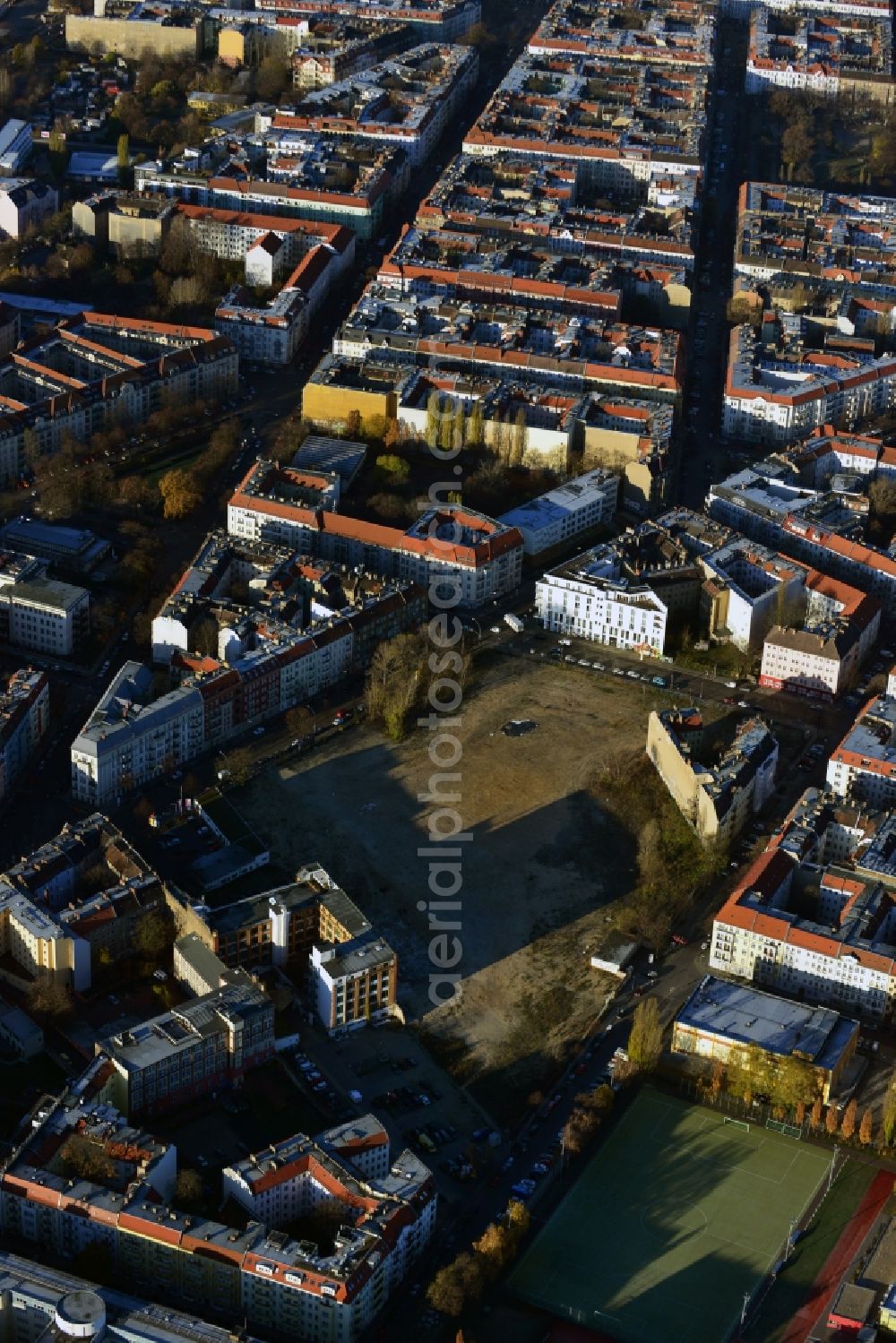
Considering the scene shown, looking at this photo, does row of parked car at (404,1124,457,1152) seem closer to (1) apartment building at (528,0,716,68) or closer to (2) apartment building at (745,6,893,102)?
(1) apartment building at (528,0,716,68)

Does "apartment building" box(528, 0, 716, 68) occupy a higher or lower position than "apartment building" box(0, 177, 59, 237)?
higher

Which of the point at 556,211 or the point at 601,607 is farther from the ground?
the point at 556,211

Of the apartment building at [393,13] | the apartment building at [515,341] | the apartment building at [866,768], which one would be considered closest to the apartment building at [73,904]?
the apartment building at [866,768]

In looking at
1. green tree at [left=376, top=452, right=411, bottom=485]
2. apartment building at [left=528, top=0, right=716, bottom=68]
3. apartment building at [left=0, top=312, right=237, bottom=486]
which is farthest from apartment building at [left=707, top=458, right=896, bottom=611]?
apartment building at [left=528, top=0, right=716, bottom=68]

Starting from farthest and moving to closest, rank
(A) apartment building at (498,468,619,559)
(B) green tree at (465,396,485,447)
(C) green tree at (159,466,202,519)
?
(B) green tree at (465,396,485,447) → (C) green tree at (159,466,202,519) → (A) apartment building at (498,468,619,559)

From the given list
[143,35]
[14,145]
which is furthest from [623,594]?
[143,35]

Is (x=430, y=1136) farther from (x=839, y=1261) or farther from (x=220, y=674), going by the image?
(x=220, y=674)
